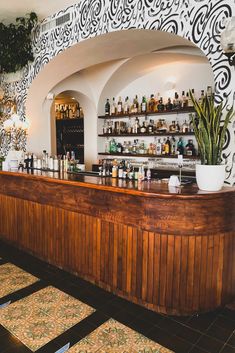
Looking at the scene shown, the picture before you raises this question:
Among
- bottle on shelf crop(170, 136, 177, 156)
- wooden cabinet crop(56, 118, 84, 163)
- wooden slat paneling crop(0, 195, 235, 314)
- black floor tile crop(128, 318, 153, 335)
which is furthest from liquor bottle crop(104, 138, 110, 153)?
black floor tile crop(128, 318, 153, 335)

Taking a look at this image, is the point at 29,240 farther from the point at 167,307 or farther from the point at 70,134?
the point at 70,134

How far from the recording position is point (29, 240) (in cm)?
391

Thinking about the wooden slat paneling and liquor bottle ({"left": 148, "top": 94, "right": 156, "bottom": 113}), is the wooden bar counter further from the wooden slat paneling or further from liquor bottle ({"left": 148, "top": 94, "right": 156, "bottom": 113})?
liquor bottle ({"left": 148, "top": 94, "right": 156, "bottom": 113})

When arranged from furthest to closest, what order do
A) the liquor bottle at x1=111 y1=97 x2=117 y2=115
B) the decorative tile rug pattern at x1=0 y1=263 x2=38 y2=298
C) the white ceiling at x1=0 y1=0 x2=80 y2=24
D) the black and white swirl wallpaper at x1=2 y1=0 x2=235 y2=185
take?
the liquor bottle at x1=111 y1=97 x2=117 y2=115 → the white ceiling at x1=0 y1=0 x2=80 y2=24 → the decorative tile rug pattern at x1=0 y1=263 x2=38 y2=298 → the black and white swirl wallpaper at x1=2 y1=0 x2=235 y2=185

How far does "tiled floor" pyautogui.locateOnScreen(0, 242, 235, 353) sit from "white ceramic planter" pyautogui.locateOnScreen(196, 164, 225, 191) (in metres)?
1.14

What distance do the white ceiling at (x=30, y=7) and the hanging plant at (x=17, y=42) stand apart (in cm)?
12

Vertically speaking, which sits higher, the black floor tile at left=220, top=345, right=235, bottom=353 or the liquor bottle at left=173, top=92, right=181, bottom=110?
the liquor bottle at left=173, top=92, right=181, bottom=110

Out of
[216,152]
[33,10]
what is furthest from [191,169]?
[33,10]

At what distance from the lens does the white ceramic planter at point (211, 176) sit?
2449 mm

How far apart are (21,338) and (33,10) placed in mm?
4219

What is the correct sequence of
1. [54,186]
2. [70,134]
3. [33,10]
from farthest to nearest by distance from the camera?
[70,134], [33,10], [54,186]

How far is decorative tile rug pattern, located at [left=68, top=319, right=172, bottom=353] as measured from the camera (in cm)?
210

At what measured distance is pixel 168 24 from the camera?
10.1ft

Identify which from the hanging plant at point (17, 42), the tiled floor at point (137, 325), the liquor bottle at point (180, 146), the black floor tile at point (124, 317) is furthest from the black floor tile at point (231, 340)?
the hanging plant at point (17, 42)
